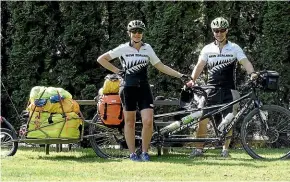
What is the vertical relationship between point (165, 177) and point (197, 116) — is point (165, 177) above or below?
below

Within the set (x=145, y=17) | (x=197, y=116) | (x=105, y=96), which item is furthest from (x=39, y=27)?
(x=197, y=116)

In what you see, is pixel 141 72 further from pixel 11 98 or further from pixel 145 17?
pixel 11 98

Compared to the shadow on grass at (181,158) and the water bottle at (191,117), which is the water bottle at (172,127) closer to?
the water bottle at (191,117)

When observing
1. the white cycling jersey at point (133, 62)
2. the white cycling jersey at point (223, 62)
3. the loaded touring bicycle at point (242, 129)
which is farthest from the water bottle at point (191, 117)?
the white cycling jersey at point (133, 62)

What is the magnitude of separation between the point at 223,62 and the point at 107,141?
1714 millimetres

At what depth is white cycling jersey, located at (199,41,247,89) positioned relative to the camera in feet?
23.4

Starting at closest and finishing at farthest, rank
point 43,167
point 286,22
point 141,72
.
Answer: point 43,167
point 141,72
point 286,22

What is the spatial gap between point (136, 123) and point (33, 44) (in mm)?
3172

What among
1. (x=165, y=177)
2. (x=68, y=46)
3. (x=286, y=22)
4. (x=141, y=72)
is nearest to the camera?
(x=165, y=177)

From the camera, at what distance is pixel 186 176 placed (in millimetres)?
5727

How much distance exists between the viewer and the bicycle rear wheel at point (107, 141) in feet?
24.2

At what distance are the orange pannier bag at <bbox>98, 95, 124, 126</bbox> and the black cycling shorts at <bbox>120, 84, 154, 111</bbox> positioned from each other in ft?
0.70

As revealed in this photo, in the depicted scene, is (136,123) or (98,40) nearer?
(136,123)

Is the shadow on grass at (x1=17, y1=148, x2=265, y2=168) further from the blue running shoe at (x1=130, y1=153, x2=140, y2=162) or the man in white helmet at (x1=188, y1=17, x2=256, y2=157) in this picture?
the man in white helmet at (x1=188, y1=17, x2=256, y2=157)
